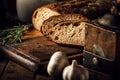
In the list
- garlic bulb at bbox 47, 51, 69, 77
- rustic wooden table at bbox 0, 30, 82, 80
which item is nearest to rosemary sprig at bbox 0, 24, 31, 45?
rustic wooden table at bbox 0, 30, 82, 80

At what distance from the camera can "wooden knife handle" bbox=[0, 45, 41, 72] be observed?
4.66ft

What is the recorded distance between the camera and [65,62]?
4.43 feet

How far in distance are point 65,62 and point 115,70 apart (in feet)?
0.66

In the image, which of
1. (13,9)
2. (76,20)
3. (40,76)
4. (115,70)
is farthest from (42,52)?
(13,9)

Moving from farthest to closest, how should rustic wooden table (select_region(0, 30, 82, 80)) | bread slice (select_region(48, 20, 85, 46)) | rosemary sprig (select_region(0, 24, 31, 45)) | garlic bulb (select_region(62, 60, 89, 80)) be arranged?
rosemary sprig (select_region(0, 24, 31, 45)) < bread slice (select_region(48, 20, 85, 46)) < rustic wooden table (select_region(0, 30, 82, 80)) < garlic bulb (select_region(62, 60, 89, 80))

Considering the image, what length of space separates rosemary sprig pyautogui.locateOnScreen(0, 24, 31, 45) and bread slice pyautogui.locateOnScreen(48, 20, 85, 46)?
0.58 ft

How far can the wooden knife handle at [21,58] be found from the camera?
55.9 inches

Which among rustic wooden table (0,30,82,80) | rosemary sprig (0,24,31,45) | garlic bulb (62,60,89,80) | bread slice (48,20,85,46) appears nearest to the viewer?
garlic bulb (62,60,89,80)

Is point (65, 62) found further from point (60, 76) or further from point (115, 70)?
point (115, 70)

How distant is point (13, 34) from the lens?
68.8 inches

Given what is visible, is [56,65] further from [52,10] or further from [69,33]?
[52,10]

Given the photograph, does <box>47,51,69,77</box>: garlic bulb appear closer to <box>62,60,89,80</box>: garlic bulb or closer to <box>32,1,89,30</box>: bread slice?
<box>62,60,89,80</box>: garlic bulb

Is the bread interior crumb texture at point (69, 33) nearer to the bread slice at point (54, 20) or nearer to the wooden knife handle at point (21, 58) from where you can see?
the bread slice at point (54, 20)

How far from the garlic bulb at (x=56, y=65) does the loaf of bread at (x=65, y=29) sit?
0.25m
